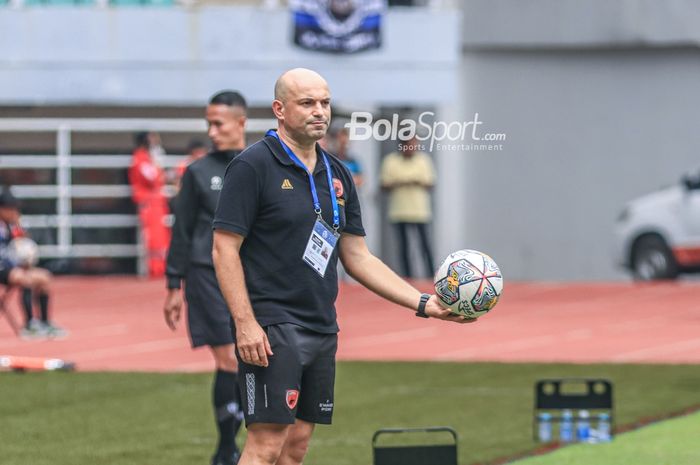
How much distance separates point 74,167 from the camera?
2948cm

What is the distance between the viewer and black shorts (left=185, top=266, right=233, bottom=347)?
405 inches

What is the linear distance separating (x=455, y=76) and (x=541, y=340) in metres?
9.95

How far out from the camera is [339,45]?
28.0m

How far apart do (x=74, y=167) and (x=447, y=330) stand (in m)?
11.3

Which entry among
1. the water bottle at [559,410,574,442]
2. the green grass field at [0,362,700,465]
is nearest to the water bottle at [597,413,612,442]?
the water bottle at [559,410,574,442]

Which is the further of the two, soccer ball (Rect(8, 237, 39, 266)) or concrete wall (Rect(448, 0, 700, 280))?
concrete wall (Rect(448, 0, 700, 280))

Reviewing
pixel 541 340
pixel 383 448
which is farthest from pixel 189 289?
pixel 541 340

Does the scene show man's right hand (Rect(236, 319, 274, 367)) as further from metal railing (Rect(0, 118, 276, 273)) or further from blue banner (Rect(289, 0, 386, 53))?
metal railing (Rect(0, 118, 276, 273))

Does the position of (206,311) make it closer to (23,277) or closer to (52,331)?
(23,277)

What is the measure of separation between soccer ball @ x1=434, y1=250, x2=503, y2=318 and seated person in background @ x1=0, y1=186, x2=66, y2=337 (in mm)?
12114

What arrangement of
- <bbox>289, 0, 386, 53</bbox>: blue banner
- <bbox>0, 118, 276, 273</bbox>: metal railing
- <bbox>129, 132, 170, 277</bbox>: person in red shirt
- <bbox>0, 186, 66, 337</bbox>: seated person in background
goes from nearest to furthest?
<bbox>0, 186, 66, 337</bbox>: seated person in background
<bbox>129, 132, 170, 277</bbox>: person in red shirt
<bbox>289, 0, 386, 53</bbox>: blue banner
<bbox>0, 118, 276, 273</bbox>: metal railing

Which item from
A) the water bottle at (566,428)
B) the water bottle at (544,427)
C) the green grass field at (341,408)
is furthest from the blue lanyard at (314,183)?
the water bottle at (566,428)

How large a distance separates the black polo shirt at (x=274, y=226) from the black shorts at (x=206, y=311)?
2.71 meters

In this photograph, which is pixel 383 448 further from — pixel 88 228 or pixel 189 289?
pixel 88 228
